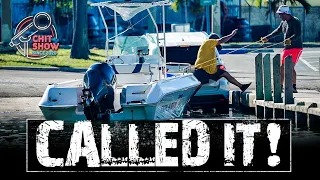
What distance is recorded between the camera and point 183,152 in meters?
16.9

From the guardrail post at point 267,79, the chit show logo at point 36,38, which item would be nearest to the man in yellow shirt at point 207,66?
the guardrail post at point 267,79

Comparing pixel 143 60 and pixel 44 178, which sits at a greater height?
pixel 143 60

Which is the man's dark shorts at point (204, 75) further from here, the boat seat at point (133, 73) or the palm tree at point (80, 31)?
the palm tree at point (80, 31)

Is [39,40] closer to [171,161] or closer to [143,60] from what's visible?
[143,60]

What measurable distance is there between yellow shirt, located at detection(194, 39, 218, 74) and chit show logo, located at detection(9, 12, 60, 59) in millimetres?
17856

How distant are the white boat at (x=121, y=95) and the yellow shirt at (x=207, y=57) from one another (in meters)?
1.16

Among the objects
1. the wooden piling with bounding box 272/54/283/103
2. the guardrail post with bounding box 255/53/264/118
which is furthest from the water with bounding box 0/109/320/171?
the wooden piling with bounding box 272/54/283/103

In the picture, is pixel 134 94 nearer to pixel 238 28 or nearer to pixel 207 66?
pixel 207 66

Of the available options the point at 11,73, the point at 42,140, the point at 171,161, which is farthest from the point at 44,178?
the point at 11,73

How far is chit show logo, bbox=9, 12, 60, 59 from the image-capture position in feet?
139

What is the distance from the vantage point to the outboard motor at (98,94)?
18250 millimetres

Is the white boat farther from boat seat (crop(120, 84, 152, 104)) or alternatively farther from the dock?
the dock

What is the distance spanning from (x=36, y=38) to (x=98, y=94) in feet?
93.6

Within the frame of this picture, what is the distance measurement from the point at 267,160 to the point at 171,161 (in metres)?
1.49
